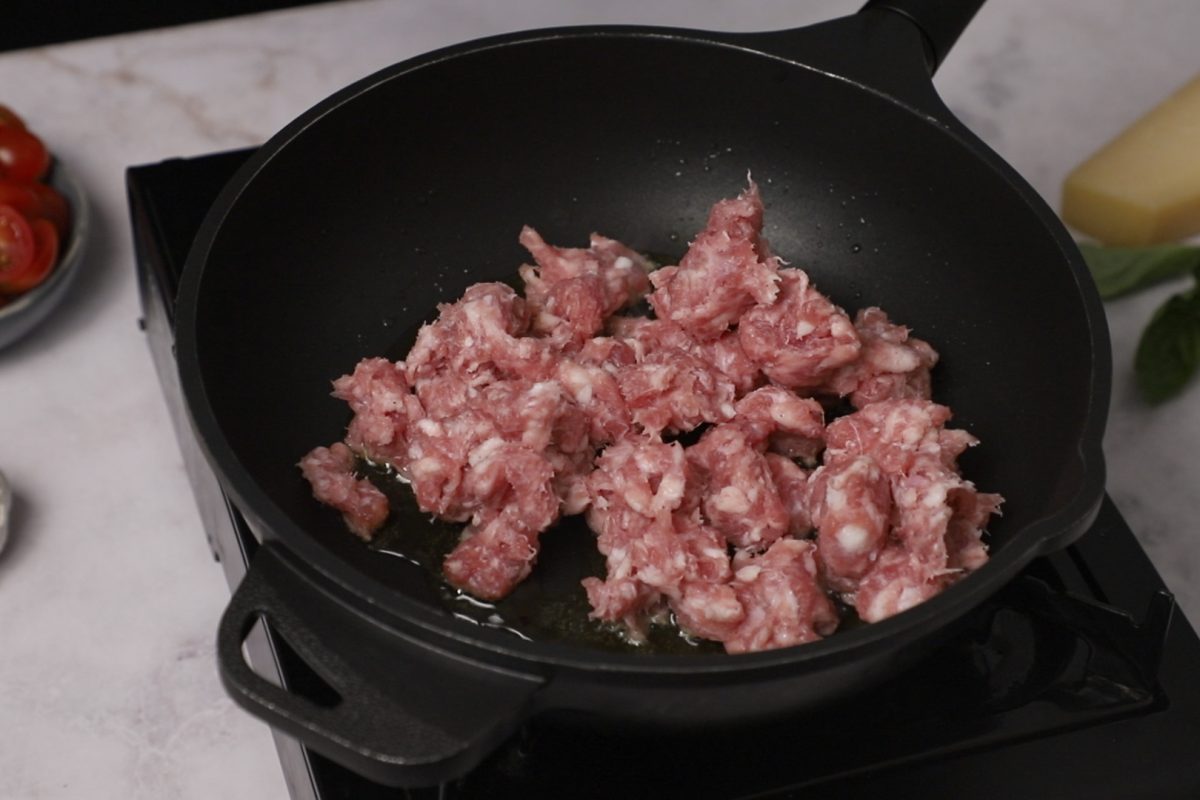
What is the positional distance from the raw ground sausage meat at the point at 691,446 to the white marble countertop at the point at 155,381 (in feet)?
1.39

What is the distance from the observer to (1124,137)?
2521 mm

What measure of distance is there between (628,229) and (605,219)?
0.13 feet

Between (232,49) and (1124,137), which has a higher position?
(1124,137)

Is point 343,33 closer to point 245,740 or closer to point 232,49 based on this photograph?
point 232,49

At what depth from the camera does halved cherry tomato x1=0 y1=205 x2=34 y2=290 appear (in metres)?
2.09

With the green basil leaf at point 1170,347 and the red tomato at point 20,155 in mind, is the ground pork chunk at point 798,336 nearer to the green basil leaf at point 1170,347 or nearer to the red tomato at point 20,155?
the green basil leaf at point 1170,347

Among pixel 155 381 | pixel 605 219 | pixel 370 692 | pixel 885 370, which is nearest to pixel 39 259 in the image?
pixel 155 381

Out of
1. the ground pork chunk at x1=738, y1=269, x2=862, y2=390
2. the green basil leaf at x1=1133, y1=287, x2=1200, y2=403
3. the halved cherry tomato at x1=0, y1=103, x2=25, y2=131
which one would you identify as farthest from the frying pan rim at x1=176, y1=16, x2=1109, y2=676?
the halved cherry tomato at x1=0, y1=103, x2=25, y2=131

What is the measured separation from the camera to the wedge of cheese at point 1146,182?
2.45 metres

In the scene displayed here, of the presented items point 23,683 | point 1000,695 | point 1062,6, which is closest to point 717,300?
point 1000,695

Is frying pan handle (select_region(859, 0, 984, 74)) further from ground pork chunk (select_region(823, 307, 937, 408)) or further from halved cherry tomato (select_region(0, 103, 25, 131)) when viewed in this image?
halved cherry tomato (select_region(0, 103, 25, 131))

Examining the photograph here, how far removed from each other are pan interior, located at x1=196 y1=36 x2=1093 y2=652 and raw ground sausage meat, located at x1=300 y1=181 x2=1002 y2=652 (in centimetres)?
8

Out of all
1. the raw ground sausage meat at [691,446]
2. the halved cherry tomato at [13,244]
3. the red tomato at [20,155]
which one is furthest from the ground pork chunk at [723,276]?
the red tomato at [20,155]

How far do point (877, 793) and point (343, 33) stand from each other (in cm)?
190
